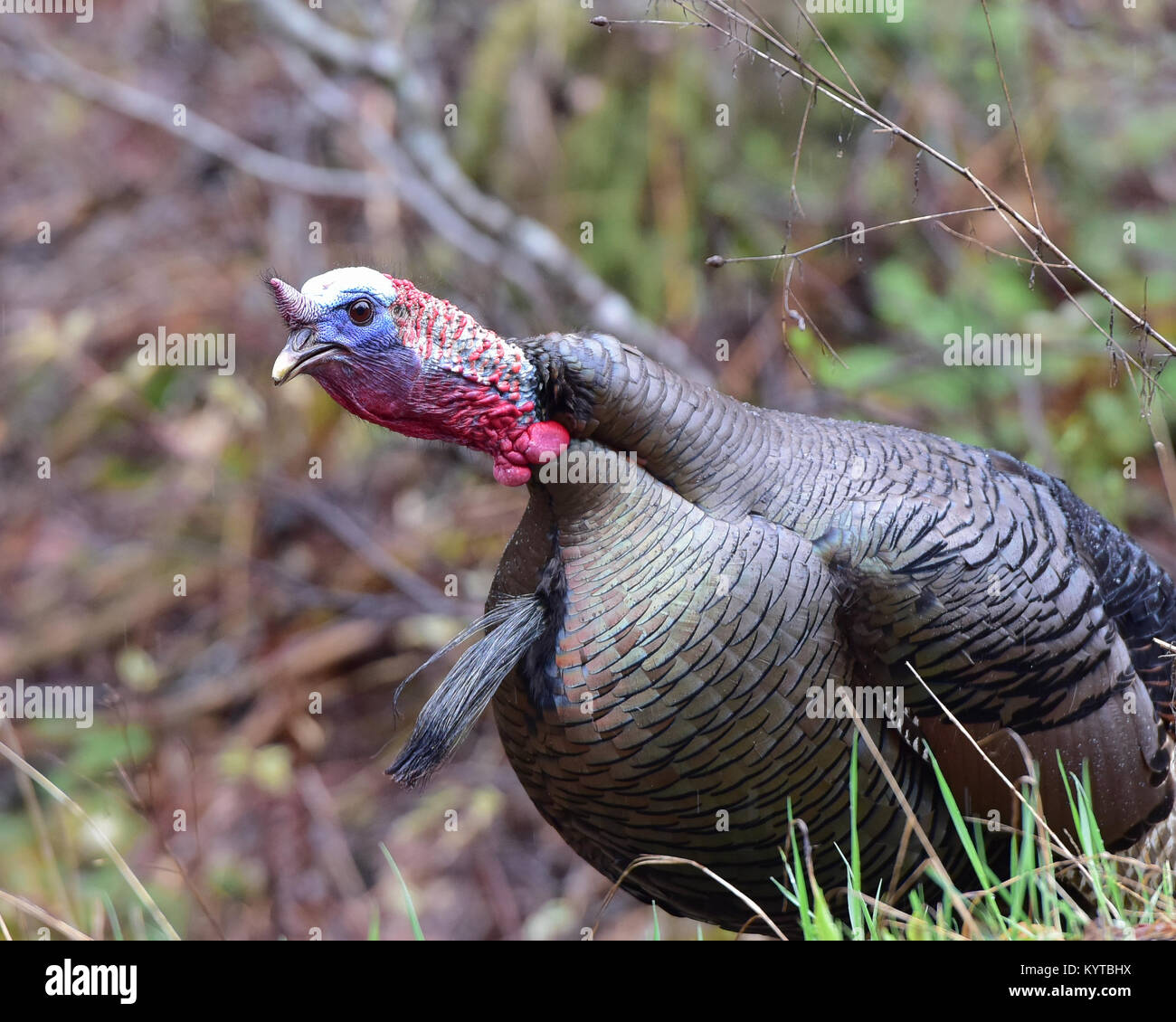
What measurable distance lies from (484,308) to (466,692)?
3202 millimetres

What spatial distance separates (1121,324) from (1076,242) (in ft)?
3.07

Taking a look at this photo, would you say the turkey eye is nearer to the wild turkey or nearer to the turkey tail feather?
the wild turkey

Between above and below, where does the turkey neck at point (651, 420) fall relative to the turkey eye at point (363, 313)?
below

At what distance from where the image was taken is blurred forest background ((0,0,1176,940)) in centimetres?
589

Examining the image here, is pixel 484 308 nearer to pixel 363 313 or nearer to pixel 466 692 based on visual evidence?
pixel 363 313

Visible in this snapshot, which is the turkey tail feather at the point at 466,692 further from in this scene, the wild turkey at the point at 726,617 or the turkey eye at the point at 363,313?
the turkey eye at the point at 363,313

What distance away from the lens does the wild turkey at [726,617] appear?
2619 millimetres

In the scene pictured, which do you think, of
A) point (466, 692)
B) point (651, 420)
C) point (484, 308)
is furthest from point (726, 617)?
point (484, 308)

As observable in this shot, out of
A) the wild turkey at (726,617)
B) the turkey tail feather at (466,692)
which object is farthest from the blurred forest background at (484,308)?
the turkey tail feather at (466,692)

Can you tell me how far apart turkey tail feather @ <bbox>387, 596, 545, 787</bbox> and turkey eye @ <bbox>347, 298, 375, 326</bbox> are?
694 mm

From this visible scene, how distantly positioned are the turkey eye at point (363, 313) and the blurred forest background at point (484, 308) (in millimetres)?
2963

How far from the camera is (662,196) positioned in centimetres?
663

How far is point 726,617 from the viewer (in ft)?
8.50

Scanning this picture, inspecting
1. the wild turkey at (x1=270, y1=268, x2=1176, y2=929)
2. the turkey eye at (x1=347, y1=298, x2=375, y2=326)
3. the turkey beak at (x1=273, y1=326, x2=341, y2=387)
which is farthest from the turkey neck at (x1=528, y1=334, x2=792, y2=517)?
the turkey beak at (x1=273, y1=326, x2=341, y2=387)
